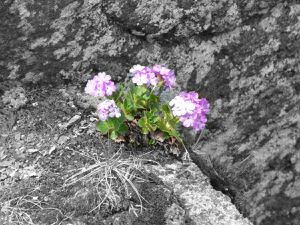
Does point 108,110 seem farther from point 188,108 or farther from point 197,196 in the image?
point 197,196

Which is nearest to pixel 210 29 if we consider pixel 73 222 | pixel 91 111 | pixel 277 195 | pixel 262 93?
pixel 262 93

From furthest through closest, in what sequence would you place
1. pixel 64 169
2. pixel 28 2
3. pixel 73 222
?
pixel 28 2
pixel 64 169
pixel 73 222

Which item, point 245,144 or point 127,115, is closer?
point 127,115

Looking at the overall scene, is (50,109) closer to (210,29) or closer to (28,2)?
(28,2)

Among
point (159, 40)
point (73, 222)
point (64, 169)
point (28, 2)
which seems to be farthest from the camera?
point (159, 40)

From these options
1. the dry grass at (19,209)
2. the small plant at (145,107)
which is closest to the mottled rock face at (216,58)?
the small plant at (145,107)

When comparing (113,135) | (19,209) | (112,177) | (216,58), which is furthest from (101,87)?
(216,58)

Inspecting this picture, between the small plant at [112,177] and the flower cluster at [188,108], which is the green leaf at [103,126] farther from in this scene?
the flower cluster at [188,108]
